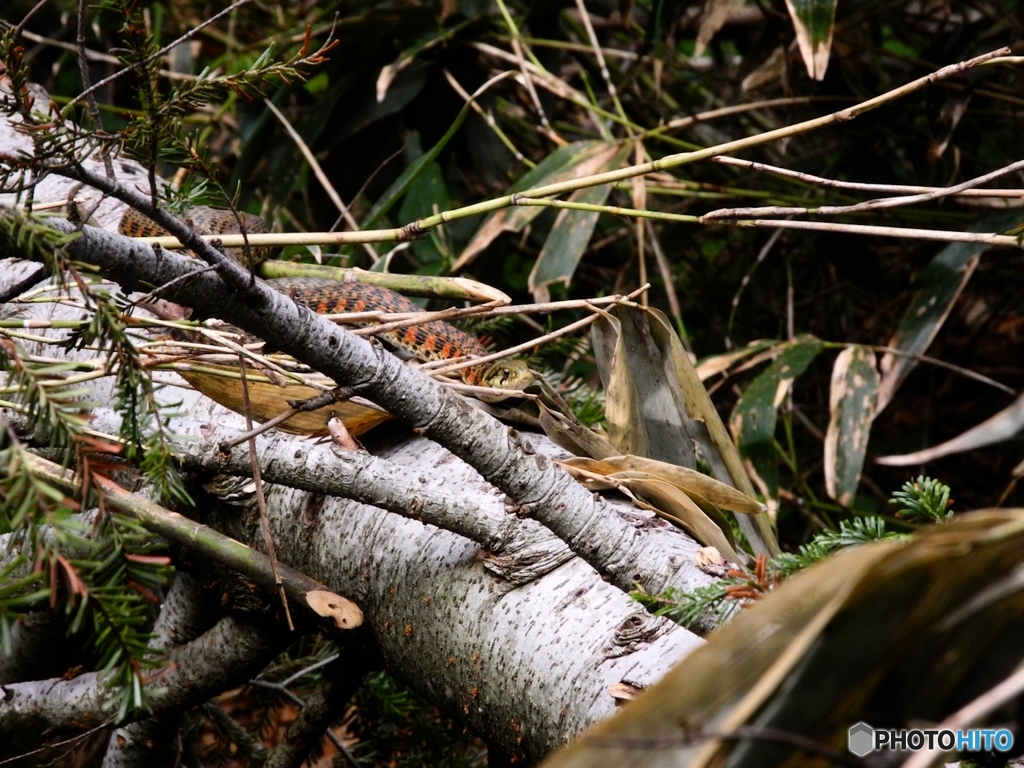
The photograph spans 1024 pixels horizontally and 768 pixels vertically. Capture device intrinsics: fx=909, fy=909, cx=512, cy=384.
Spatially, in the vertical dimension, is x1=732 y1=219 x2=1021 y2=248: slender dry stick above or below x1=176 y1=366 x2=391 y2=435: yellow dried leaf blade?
above

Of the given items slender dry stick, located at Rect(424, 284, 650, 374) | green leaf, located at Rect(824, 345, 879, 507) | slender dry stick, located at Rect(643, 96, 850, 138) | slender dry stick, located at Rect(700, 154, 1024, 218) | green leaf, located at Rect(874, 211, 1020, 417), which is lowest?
green leaf, located at Rect(824, 345, 879, 507)

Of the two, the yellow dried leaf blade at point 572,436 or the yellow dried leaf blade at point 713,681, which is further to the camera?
the yellow dried leaf blade at point 572,436

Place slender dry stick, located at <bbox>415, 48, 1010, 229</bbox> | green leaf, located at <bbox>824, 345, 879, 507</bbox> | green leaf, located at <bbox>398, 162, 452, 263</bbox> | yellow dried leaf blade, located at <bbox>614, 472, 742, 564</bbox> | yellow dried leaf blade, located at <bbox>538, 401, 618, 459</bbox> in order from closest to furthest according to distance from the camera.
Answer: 1. slender dry stick, located at <bbox>415, 48, 1010, 229</bbox>
2. yellow dried leaf blade, located at <bbox>614, 472, 742, 564</bbox>
3. yellow dried leaf blade, located at <bbox>538, 401, 618, 459</bbox>
4. green leaf, located at <bbox>824, 345, 879, 507</bbox>
5. green leaf, located at <bbox>398, 162, 452, 263</bbox>

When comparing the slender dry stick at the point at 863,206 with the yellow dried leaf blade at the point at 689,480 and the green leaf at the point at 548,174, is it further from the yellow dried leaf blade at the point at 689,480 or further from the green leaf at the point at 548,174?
the green leaf at the point at 548,174

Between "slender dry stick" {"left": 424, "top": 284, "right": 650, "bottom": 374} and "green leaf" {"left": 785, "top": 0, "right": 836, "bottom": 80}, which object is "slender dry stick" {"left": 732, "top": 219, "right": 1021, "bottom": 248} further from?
"green leaf" {"left": 785, "top": 0, "right": 836, "bottom": 80}

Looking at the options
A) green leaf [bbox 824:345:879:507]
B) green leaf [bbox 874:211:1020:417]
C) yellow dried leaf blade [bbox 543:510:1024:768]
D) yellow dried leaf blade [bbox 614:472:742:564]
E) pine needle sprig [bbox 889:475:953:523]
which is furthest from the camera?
green leaf [bbox 874:211:1020:417]

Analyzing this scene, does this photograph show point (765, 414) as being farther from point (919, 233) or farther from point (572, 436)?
point (919, 233)

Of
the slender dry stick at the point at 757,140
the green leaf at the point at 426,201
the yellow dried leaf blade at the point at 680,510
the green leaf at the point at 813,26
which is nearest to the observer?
the slender dry stick at the point at 757,140

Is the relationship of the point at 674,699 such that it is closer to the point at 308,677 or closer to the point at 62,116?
the point at 62,116

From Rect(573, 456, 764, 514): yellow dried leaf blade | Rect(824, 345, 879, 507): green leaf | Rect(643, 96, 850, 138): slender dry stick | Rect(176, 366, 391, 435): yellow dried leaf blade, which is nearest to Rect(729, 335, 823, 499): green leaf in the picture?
Rect(824, 345, 879, 507): green leaf

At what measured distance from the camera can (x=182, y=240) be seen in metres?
0.68

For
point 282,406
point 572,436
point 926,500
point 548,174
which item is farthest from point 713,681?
point 548,174

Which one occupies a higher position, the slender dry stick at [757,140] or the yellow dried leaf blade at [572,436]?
the slender dry stick at [757,140]

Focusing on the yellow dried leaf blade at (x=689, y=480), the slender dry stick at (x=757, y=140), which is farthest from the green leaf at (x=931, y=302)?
the slender dry stick at (x=757, y=140)
